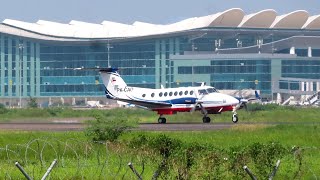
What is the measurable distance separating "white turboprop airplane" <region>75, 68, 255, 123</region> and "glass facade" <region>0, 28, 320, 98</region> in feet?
284

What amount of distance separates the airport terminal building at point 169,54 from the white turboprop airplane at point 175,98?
85.8 meters

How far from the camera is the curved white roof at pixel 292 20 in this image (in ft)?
584

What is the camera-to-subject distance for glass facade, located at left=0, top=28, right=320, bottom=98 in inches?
6855

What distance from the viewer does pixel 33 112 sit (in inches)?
3725

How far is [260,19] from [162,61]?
16.3 m

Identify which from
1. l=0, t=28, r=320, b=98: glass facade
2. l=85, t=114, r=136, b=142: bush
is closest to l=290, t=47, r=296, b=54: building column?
l=0, t=28, r=320, b=98: glass facade

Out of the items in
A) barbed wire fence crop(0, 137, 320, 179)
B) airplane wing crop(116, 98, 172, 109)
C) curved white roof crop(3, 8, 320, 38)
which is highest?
curved white roof crop(3, 8, 320, 38)

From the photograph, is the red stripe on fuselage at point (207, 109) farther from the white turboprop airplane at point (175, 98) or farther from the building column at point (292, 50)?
the building column at point (292, 50)

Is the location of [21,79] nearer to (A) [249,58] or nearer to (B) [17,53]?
(B) [17,53]

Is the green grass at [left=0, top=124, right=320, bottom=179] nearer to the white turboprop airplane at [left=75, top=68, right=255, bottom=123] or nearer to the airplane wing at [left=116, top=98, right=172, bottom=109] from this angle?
the white turboprop airplane at [left=75, top=68, right=255, bottom=123]

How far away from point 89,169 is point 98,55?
153968 millimetres

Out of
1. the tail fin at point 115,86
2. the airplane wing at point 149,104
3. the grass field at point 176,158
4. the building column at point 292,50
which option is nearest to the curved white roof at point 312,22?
the building column at point 292,50

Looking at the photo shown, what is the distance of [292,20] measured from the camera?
7087 inches

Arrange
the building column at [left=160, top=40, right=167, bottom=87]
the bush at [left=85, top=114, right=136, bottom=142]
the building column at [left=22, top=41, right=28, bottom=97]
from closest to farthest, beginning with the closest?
the bush at [left=85, top=114, right=136, bottom=142], the building column at [left=160, top=40, right=167, bottom=87], the building column at [left=22, top=41, right=28, bottom=97]
